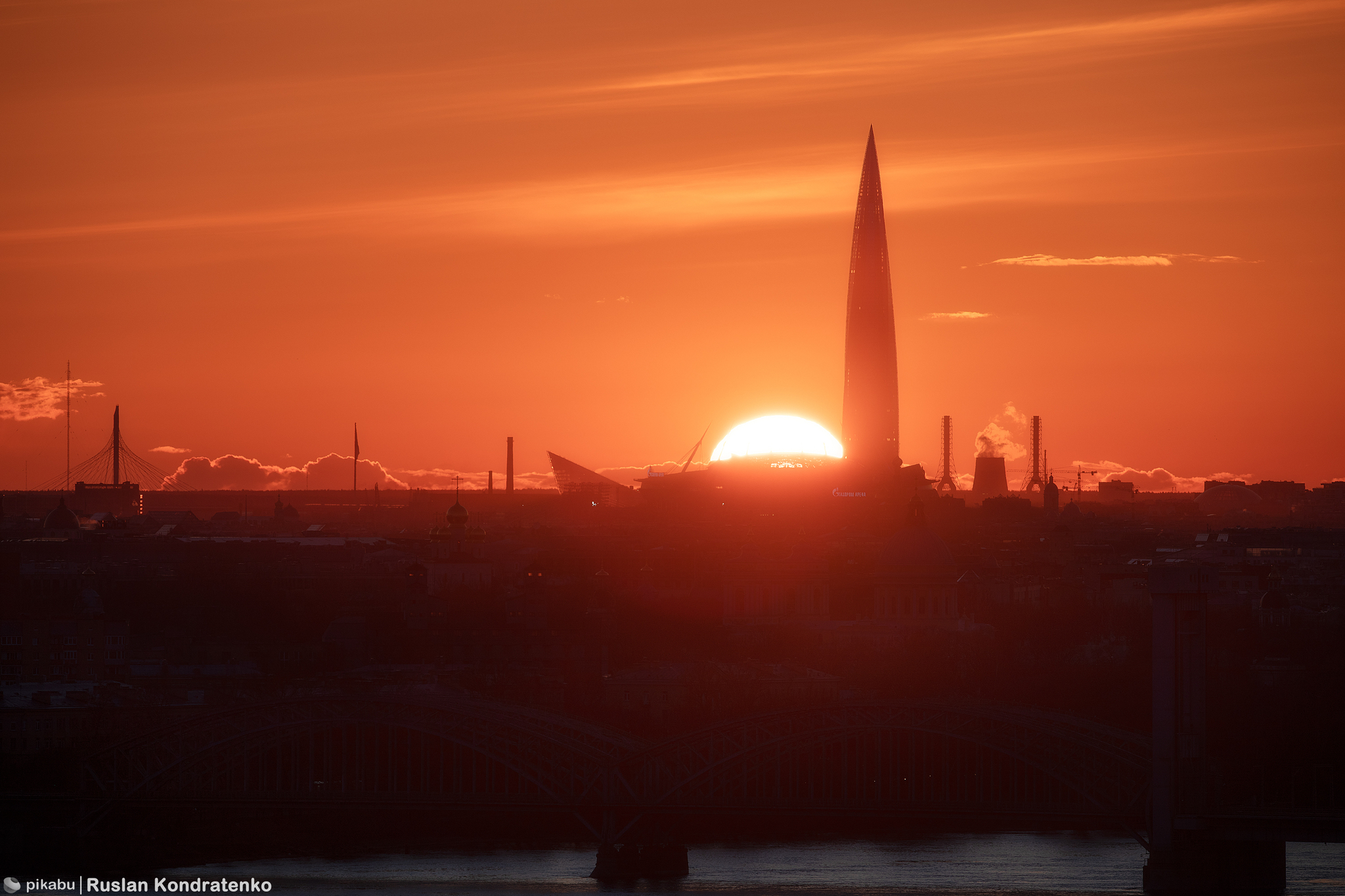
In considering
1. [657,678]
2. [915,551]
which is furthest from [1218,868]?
[915,551]

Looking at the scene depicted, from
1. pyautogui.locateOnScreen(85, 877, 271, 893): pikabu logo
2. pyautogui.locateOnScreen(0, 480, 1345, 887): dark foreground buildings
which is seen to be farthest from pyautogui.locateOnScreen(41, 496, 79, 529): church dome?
pyautogui.locateOnScreen(85, 877, 271, 893): pikabu logo

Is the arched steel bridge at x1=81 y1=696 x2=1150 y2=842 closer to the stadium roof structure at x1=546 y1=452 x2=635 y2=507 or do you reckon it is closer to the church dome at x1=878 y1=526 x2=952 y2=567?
the church dome at x1=878 y1=526 x2=952 y2=567

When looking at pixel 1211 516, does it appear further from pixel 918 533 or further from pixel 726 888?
pixel 726 888

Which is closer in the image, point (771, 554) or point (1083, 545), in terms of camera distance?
point (771, 554)

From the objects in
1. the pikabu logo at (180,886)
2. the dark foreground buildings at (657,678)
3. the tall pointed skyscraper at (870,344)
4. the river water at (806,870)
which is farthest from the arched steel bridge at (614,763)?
the tall pointed skyscraper at (870,344)

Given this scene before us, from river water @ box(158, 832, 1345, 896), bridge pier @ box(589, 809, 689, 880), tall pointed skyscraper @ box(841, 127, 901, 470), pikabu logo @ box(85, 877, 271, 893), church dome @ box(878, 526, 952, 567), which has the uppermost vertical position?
tall pointed skyscraper @ box(841, 127, 901, 470)

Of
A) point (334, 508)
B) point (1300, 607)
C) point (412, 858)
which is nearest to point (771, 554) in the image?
point (1300, 607)
